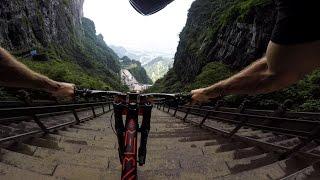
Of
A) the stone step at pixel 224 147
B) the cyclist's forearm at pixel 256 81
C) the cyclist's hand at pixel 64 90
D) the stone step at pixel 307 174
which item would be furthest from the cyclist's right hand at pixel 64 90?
the stone step at pixel 224 147

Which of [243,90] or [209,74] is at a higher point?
[243,90]

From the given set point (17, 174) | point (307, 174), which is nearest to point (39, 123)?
point (17, 174)

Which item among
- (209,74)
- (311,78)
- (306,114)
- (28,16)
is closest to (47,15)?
(28,16)

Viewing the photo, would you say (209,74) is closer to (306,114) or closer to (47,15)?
(306,114)

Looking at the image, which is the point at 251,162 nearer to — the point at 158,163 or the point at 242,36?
the point at 158,163

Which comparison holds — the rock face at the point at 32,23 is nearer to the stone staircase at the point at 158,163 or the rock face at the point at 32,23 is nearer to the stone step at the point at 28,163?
the stone staircase at the point at 158,163

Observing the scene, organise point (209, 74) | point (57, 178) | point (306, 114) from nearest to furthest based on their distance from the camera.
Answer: point (57, 178) → point (306, 114) → point (209, 74)
